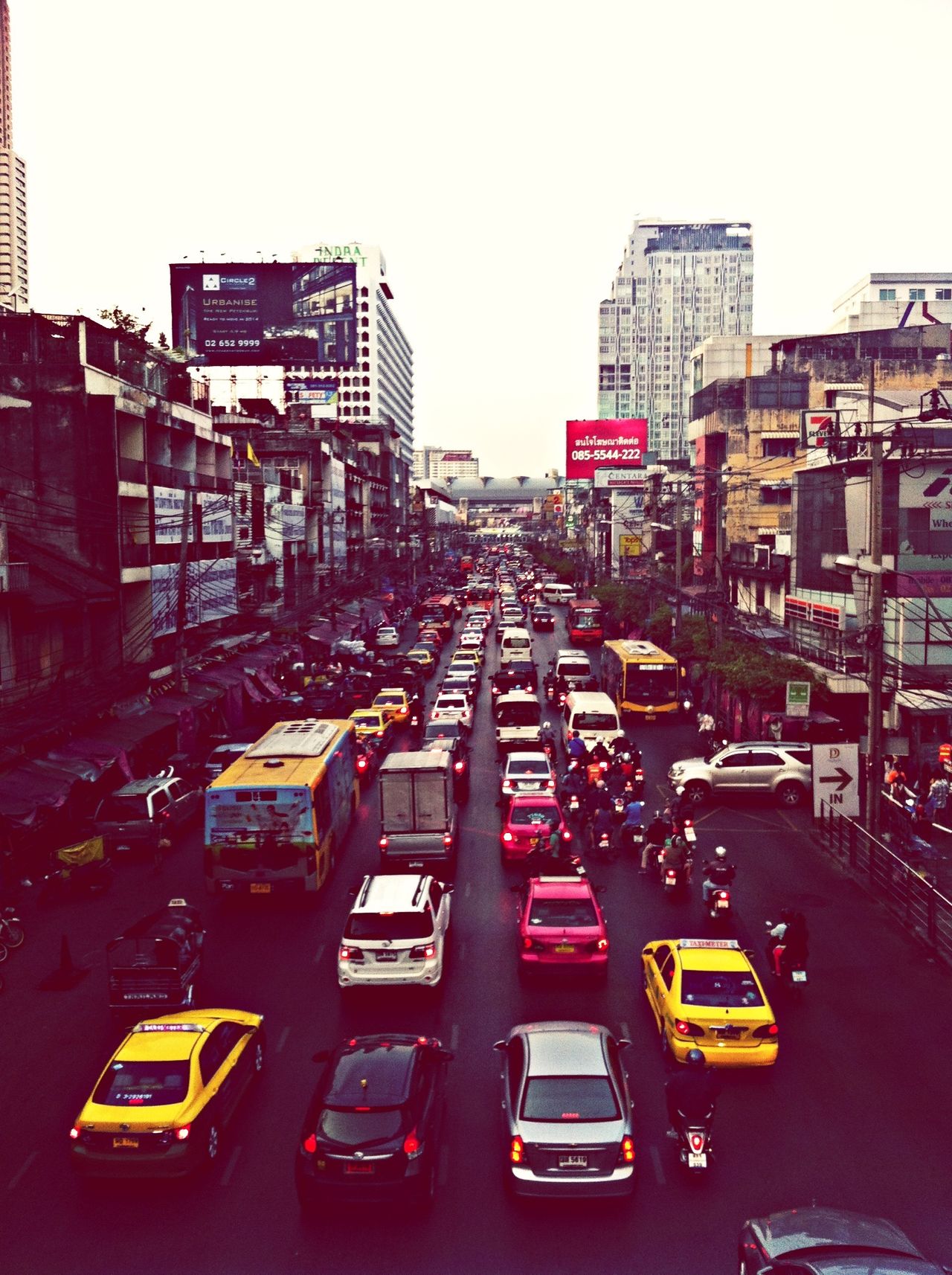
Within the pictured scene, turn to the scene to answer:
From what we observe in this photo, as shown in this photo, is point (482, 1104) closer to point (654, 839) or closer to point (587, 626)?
point (654, 839)

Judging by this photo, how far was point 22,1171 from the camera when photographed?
12.8 m

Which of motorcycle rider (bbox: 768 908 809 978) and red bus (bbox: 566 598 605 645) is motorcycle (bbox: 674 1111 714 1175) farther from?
red bus (bbox: 566 598 605 645)

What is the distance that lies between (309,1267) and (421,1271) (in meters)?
1.13

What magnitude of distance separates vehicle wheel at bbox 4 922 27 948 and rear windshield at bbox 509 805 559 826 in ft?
35.1

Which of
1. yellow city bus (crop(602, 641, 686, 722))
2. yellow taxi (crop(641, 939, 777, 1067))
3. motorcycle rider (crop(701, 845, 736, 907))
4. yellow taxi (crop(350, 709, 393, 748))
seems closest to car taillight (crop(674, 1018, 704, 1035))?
A: yellow taxi (crop(641, 939, 777, 1067))

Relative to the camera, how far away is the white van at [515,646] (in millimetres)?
55531

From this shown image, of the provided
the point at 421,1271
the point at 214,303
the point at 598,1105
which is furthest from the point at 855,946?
the point at 214,303

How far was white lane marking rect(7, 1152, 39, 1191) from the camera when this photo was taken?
12438 millimetres

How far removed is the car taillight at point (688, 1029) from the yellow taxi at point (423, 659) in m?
42.4

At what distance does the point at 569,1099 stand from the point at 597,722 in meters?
25.3

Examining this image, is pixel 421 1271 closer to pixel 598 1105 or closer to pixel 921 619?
pixel 598 1105

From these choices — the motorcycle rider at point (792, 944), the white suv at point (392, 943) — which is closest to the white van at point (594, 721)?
the motorcycle rider at point (792, 944)

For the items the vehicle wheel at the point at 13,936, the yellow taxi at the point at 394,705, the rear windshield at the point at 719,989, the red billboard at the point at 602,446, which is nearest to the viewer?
the rear windshield at the point at 719,989

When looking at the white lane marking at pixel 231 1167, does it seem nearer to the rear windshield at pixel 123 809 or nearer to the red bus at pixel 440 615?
the rear windshield at pixel 123 809
